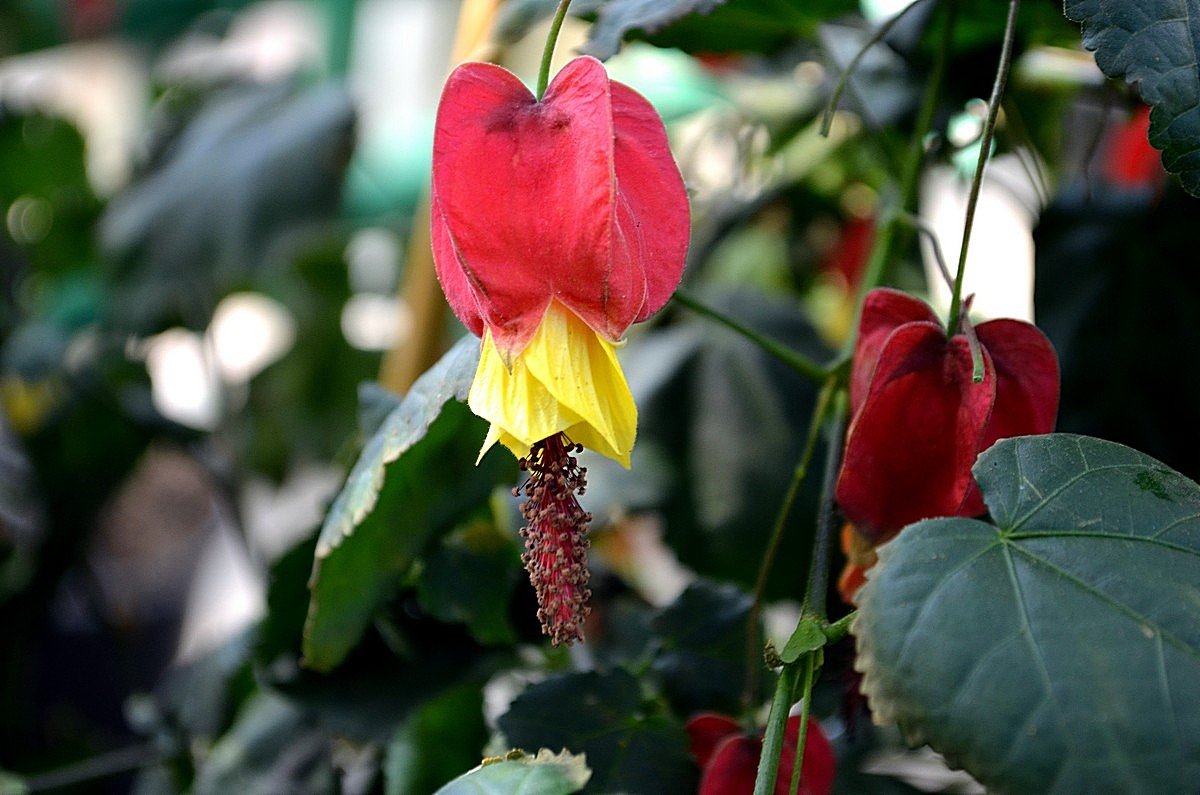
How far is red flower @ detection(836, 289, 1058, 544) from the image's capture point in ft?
1.08

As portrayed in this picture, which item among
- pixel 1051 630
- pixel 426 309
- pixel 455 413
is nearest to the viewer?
pixel 1051 630

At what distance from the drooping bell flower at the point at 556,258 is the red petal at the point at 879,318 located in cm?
8

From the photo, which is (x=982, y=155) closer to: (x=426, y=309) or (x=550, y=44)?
(x=550, y=44)

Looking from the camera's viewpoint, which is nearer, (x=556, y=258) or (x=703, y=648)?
(x=556, y=258)

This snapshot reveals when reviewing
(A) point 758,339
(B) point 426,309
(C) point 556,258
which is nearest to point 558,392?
(C) point 556,258

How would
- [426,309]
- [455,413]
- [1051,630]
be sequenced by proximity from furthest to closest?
[426,309] < [455,413] < [1051,630]

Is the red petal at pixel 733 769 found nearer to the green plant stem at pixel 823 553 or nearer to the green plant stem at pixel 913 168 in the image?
Result: the green plant stem at pixel 823 553

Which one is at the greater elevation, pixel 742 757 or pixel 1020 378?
pixel 1020 378

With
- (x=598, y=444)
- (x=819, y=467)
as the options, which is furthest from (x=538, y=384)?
(x=819, y=467)

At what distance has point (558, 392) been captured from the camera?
292 mm

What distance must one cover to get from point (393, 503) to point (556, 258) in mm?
121

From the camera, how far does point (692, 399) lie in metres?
0.66

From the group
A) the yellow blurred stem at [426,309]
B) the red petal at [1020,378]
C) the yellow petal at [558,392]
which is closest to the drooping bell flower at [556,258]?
the yellow petal at [558,392]

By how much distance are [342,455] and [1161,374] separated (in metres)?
0.37
